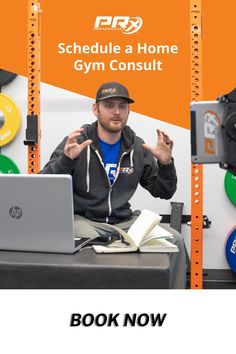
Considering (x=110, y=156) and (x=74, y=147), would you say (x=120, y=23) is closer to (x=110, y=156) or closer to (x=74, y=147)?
(x=110, y=156)

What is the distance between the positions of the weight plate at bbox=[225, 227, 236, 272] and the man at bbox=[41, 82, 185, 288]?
2.11 feet

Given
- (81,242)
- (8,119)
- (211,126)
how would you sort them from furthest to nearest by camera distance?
(8,119) → (81,242) → (211,126)

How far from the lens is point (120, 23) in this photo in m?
2.69

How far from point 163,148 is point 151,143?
812 millimetres

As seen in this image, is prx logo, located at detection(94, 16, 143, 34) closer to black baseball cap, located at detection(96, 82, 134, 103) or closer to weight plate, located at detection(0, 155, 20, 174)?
black baseball cap, located at detection(96, 82, 134, 103)

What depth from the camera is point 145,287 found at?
1.20 metres

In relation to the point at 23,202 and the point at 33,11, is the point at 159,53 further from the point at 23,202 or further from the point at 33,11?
the point at 23,202

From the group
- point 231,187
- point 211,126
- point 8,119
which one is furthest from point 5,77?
point 211,126

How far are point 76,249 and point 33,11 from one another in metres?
1.53

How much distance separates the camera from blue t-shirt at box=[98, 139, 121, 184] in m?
2.21

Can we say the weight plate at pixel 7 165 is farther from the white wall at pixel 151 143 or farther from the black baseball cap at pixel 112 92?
the black baseball cap at pixel 112 92

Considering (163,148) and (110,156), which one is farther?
(110,156)

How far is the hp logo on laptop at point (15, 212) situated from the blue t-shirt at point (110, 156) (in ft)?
2.77

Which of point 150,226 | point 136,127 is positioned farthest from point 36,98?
point 150,226
